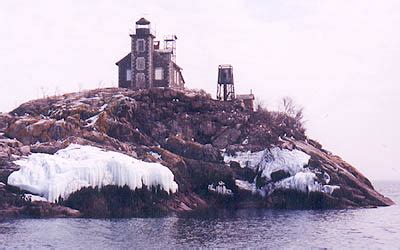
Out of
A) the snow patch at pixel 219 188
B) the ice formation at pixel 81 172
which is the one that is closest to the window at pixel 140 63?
the snow patch at pixel 219 188

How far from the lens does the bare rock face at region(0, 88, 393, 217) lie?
237 feet

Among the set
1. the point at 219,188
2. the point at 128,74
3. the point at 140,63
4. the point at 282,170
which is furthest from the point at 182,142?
the point at 128,74

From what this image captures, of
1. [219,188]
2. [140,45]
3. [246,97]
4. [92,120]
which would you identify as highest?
[140,45]

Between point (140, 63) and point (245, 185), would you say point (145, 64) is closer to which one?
point (140, 63)

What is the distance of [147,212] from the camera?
224 ft

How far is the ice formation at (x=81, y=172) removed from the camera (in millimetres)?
63156

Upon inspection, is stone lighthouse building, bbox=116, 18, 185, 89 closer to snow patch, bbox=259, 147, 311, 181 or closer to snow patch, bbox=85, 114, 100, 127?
snow patch, bbox=85, 114, 100, 127

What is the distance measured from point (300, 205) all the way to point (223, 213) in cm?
1314

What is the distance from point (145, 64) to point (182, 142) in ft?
70.2

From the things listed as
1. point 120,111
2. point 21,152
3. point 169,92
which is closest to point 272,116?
point 169,92

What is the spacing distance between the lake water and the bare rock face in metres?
8.83

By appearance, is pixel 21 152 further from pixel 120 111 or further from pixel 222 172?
pixel 222 172

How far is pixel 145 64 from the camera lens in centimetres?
9950

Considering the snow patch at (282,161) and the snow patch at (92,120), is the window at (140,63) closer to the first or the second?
the snow patch at (92,120)
